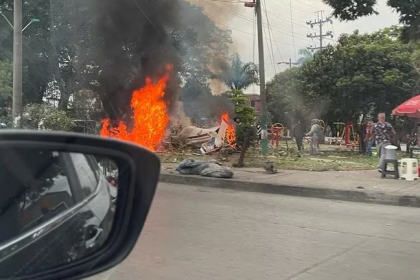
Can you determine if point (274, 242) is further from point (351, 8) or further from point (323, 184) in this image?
point (351, 8)

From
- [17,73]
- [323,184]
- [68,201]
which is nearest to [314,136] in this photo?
[323,184]

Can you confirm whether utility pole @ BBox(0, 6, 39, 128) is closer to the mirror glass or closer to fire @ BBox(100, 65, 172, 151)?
fire @ BBox(100, 65, 172, 151)

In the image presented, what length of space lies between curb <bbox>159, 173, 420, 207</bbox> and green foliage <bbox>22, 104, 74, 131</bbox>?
7.82 meters

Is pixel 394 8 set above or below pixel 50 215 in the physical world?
above

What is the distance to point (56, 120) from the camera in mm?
17578

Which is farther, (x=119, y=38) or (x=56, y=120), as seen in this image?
(x=119, y=38)

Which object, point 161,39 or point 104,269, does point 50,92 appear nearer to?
point 161,39

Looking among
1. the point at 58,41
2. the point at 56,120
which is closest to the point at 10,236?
the point at 56,120

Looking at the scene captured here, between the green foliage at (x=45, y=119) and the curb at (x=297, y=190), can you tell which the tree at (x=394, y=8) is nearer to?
the curb at (x=297, y=190)

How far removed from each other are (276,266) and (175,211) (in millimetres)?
3008

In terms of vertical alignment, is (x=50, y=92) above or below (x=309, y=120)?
above

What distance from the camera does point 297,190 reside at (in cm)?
935

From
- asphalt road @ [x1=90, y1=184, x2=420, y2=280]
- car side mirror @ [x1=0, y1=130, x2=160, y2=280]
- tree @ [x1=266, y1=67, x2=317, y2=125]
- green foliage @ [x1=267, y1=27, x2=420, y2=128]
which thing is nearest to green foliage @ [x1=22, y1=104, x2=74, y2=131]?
green foliage @ [x1=267, y1=27, x2=420, y2=128]

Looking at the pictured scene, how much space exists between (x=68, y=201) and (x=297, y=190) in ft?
26.7
